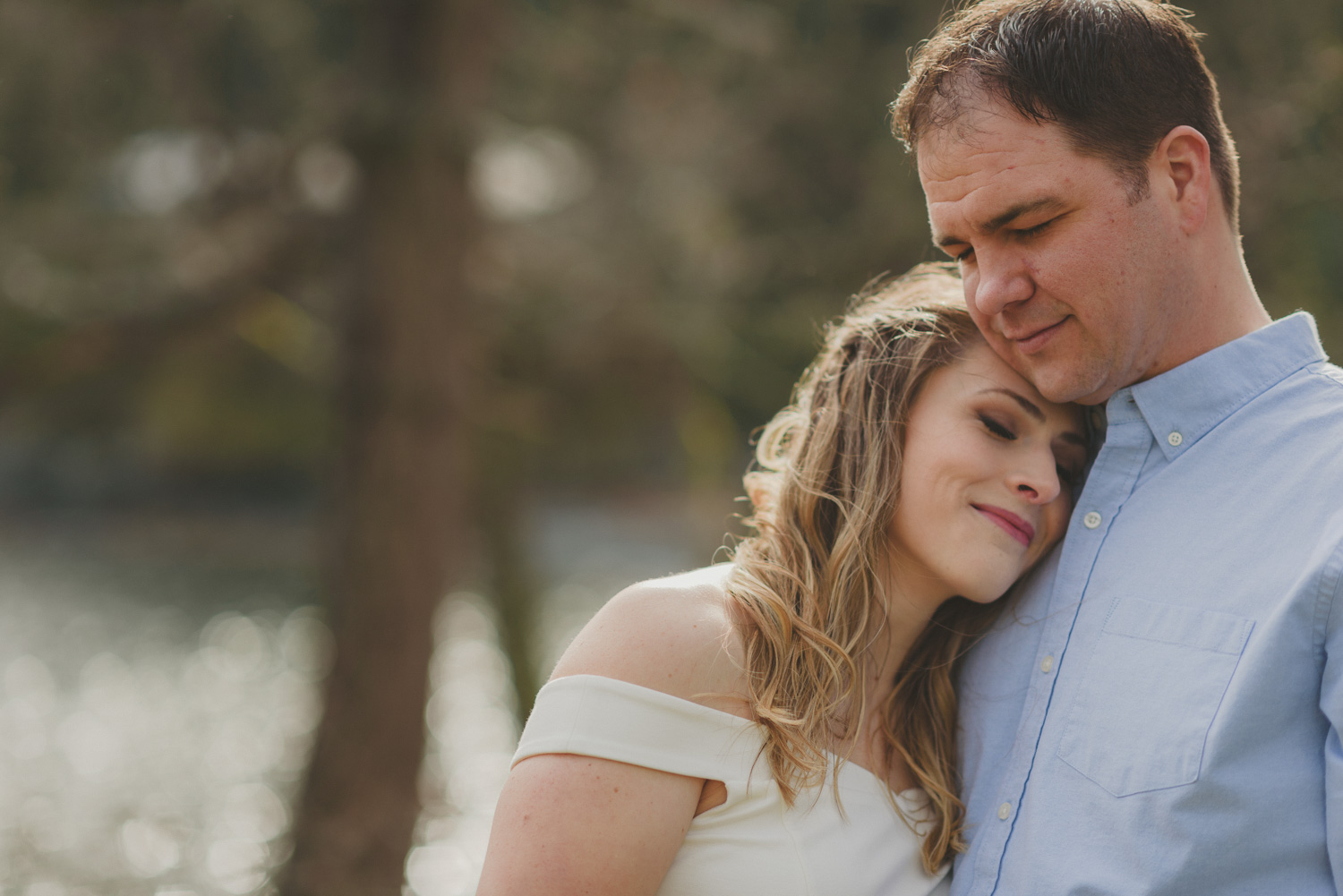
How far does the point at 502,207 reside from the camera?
858 centimetres

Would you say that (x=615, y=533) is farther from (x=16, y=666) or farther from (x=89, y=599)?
(x=16, y=666)

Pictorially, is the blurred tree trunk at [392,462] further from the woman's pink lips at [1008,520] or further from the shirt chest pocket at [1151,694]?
the shirt chest pocket at [1151,694]

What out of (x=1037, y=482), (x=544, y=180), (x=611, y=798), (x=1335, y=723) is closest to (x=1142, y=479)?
(x=1037, y=482)

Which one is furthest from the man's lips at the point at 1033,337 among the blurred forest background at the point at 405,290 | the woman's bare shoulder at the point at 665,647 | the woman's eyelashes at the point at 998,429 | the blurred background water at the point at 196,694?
the blurred background water at the point at 196,694

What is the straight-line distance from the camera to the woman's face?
1.81 m

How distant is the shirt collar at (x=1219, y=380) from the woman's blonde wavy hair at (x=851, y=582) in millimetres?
335

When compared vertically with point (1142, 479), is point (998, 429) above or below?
above

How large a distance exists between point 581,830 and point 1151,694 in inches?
32.3

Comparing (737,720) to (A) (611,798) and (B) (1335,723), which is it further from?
(B) (1335,723)

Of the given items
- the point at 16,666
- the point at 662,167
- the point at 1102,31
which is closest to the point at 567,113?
the point at 662,167

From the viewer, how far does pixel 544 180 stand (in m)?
10.0

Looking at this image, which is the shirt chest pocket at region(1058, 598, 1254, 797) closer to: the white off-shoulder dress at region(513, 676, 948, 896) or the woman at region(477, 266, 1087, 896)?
the woman at region(477, 266, 1087, 896)

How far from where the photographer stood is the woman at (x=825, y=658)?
1576mm

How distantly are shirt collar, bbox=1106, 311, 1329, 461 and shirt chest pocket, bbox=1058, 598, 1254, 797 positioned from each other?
291mm
